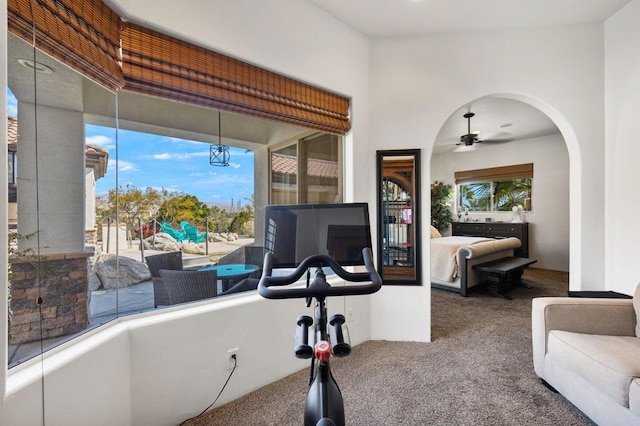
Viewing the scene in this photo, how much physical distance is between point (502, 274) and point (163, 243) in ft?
14.2

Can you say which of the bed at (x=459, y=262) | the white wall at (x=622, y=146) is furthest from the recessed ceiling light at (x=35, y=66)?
the bed at (x=459, y=262)

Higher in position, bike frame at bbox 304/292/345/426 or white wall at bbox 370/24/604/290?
white wall at bbox 370/24/604/290

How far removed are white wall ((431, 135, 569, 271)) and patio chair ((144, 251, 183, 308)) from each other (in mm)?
7058

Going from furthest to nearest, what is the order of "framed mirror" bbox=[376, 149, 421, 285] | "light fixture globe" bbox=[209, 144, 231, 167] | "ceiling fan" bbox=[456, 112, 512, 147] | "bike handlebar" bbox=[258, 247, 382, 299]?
"ceiling fan" bbox=[456, 112, 512, 147] → "framed mirror" bbox=[376, 149, 421, 285] → "light fixture globe" bbox=[209, 144, 231, 167] → "bike handlebar" bbox=[258, 247, 382, 299]

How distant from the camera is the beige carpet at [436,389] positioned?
5.59 ft

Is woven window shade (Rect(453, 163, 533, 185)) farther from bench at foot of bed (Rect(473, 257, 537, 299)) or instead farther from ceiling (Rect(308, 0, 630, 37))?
ceiling (Rect(308, 0, 630, 37))

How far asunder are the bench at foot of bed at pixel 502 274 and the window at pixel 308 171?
294 centimetres

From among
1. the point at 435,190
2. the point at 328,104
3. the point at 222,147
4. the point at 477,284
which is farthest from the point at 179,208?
the point at 435,190

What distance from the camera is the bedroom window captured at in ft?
20.9

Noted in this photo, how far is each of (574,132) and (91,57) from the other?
3.58 m

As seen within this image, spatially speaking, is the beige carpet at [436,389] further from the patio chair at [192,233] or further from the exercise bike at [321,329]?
the patio chair at [192,233]

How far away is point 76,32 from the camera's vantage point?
128cm

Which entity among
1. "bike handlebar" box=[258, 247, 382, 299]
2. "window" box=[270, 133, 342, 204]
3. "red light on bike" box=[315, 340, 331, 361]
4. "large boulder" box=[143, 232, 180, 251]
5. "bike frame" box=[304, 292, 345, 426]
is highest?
"window" box=[270, 133, 342, 204]

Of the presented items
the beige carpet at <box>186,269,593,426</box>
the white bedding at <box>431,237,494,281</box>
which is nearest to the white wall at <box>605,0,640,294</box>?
the beige carpet at <box>186,269,593,426</box>
